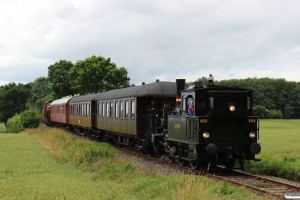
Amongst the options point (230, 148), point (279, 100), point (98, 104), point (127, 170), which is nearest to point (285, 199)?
point (230, 148)

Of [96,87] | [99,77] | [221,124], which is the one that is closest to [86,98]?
[221,124]

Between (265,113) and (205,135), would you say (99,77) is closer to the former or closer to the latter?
(265,113)

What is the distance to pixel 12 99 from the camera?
71.5 metres

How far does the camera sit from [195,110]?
14117mm

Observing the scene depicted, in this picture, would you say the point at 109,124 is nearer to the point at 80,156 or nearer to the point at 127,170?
the point at 80,156

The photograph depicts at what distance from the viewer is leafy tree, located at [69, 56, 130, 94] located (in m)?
68.5

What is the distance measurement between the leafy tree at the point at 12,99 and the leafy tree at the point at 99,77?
964 cm

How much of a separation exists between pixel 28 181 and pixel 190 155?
5.32 m

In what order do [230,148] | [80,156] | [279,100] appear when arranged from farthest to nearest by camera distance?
[279,100] < [80,156] < [230,148]

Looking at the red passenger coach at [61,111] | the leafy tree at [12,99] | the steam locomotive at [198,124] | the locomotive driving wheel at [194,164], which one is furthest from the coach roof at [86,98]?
the leafy tree at [12,99]

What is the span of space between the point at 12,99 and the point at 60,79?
12597mm

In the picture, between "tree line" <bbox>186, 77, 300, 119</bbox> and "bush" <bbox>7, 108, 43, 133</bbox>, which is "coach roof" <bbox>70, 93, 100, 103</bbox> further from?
"tree line" <bbox>186, 77, 300, 119</bbox>

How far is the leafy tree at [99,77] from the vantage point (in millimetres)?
68500

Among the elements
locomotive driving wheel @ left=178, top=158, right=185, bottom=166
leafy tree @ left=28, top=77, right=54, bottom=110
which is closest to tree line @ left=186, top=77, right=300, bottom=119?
leafy tree @ left=28, top=77, right=54, bottom=110
